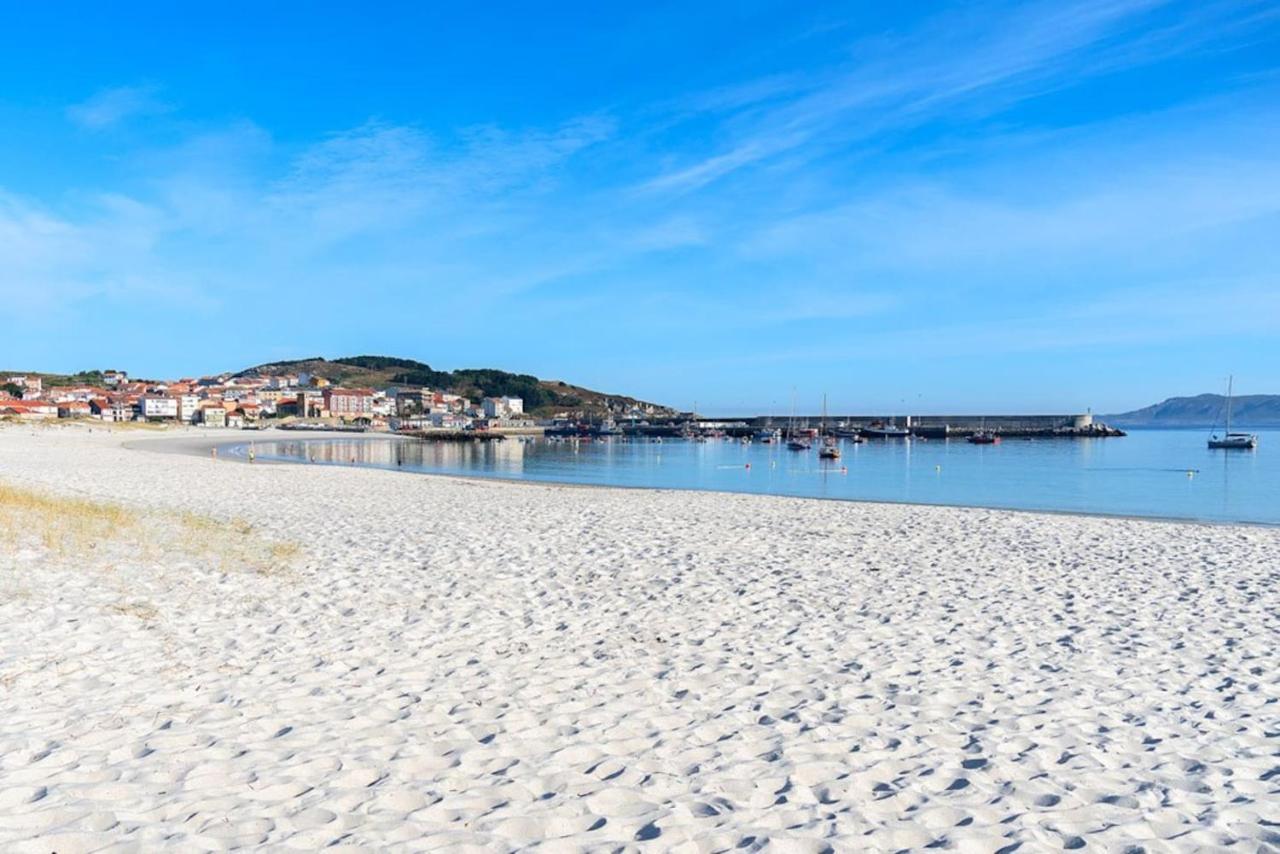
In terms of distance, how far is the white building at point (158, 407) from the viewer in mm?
129500

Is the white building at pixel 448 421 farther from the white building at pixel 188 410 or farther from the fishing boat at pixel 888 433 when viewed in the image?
the fishing boat at pixel 888 433

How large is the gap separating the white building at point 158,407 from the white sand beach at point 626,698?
137 meters

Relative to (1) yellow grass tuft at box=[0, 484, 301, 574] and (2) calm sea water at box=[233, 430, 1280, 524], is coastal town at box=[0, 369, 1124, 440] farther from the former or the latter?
(1) yellow grass tuft at box=[0, 484, 301, 574]

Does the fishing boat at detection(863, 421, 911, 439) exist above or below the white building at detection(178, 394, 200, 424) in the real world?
below

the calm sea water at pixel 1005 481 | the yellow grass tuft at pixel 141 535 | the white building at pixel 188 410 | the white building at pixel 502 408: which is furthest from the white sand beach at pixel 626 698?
the white building at pixel 502 408

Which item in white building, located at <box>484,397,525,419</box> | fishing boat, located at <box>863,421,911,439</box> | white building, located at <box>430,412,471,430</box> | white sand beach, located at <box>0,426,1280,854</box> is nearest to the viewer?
white sand beach, located at <box>0,426,1280,854</box>

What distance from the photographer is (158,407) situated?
131125 mm

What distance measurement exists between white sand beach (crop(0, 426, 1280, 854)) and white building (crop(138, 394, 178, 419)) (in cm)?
13716

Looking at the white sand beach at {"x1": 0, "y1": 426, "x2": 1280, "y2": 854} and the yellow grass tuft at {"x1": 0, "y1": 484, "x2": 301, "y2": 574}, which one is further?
the yellow grass tuft at {"x1": 0, "y1": 484, "x2": 301, "y2": 574}

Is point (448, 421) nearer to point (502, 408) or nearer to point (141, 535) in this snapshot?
point (502, 408)

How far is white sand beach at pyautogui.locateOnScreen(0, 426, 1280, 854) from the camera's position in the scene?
155 inches

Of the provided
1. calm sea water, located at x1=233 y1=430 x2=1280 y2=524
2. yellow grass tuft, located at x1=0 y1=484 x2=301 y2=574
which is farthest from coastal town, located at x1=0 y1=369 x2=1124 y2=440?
yellow grass tuft, located at x1=0 y1=484 x2=301 y2=574

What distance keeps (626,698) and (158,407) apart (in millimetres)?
147519

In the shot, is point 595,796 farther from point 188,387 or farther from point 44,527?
point 188,387
